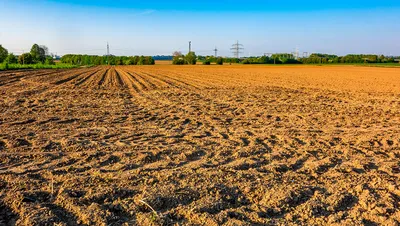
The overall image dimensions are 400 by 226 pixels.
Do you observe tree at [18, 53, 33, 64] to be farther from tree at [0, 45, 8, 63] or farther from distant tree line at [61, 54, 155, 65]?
distant tree line at [61, 54, 155, 65]

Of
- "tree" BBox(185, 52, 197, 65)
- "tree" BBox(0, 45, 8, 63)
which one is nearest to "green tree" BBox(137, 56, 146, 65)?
"tree" BBox(185, 52, 197, 65)

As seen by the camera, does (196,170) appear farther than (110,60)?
No

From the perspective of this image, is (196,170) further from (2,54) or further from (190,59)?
(190,59)

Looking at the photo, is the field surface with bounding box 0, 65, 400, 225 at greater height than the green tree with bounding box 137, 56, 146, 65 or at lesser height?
lesser

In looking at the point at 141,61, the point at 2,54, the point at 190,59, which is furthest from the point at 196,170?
the point at 141,61

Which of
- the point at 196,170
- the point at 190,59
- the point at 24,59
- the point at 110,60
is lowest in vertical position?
the point at 196,170

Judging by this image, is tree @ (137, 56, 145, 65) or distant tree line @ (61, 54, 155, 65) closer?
tree @ (137, 56, 145, 65)

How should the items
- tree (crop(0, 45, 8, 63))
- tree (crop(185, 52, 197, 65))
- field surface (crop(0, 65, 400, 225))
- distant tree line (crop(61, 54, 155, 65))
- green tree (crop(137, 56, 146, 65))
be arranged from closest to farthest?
1. field surface (crop(0, 65, 400, 225))
2. tree (crop(0, 45, 8, 63))
3. tree (crop(185, 52, 197, 65))
4. green tree (crop(137, 56, 146, 65))
5. distant tree line (crop(61, 54, 155, 65))

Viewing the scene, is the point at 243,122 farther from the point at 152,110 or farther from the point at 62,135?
the point at 62,135

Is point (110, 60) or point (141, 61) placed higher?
point (110, 60)

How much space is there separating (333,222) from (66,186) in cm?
329

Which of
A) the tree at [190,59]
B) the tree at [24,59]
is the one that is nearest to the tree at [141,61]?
the tree at [190,59]

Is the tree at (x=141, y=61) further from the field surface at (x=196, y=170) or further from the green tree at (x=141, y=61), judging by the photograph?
the field surface at (x=196, y=170)

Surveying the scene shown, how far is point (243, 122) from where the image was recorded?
28.9 ft
